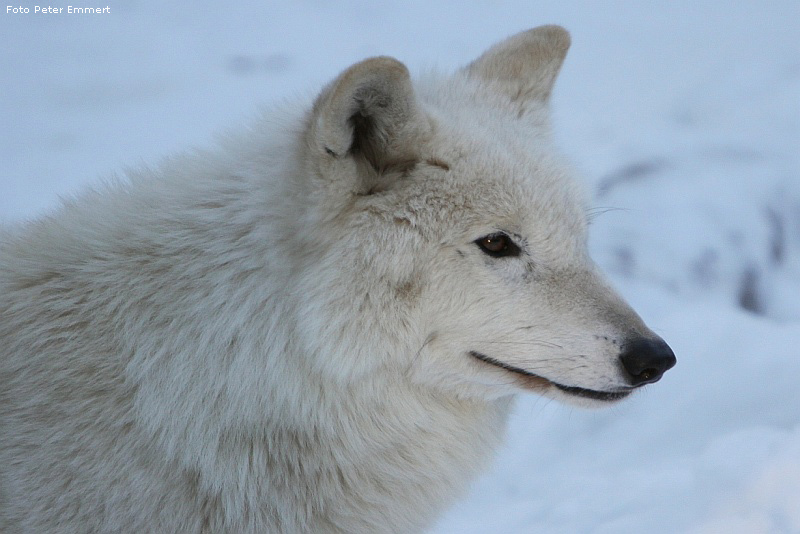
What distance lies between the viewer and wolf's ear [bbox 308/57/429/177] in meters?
2.53

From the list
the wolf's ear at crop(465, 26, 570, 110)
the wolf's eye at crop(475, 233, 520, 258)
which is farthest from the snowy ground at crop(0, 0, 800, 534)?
the wolf's eye at crop(475, 233, 520, 258)

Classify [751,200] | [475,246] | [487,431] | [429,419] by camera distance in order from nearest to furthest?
1. [475,246]
2. [429,419]
3. [487,431]
4. [751,200]

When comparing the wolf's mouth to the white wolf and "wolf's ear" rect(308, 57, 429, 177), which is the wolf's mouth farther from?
"wolf's ear" rect(308, 57, 429, 177)

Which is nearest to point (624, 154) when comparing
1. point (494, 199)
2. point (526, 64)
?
point (526, 64)

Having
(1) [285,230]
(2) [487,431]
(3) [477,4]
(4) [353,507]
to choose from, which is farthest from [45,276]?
(3) [477,4]

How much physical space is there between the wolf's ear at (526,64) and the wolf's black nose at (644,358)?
108 cm

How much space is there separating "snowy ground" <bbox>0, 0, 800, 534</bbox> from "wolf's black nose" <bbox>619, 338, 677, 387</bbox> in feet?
3.27

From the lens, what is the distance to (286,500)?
289cm

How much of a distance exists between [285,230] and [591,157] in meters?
4.33

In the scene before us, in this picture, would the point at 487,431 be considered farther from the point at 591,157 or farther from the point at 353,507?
the point at 591,157

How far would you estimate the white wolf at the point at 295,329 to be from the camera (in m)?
2.76

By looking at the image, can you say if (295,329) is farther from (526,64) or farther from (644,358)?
(526,64)

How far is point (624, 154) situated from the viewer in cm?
675

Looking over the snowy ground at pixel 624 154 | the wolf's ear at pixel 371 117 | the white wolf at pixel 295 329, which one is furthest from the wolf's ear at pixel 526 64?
the wolf's ear at pixel 371 117
